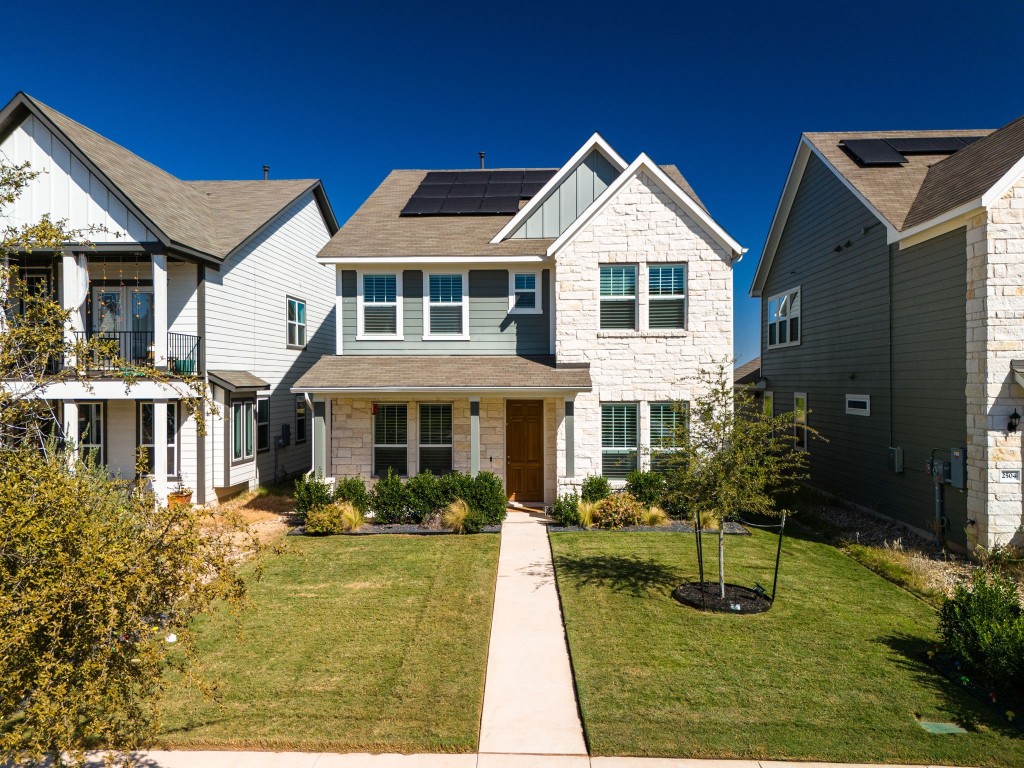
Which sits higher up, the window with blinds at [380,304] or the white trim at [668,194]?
the white trim at [668,194]

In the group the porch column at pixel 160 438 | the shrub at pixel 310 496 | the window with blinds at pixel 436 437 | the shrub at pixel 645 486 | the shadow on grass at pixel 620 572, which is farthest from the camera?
the window with blinds at pixel 436 437

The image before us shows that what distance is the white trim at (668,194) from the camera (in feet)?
43.3

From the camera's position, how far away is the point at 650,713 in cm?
551

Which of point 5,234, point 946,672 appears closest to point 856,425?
point 946,672

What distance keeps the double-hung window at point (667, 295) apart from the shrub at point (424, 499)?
635cm

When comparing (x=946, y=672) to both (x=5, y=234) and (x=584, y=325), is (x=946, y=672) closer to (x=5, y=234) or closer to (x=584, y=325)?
(x=584, y=325)

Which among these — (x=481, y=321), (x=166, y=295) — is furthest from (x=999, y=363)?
(x=166, y=295)

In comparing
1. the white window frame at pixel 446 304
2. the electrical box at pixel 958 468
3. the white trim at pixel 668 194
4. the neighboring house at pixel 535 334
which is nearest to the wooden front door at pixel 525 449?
the neighboring house at pixel 535 334

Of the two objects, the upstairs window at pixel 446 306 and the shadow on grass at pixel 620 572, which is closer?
the shadow on grass at pixel 620 572

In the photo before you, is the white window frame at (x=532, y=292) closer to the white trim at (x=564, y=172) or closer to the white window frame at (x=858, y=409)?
the white trim at (x=564, y=172)

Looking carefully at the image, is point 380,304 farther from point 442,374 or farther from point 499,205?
point 499,205

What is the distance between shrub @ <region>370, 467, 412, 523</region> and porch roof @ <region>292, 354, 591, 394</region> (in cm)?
223

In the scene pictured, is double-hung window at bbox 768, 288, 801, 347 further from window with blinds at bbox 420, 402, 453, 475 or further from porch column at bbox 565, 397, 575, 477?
window with blinds at bbox 420, 402, 453, 475

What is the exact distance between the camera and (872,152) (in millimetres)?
14758
